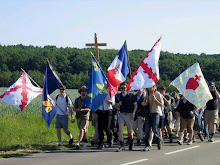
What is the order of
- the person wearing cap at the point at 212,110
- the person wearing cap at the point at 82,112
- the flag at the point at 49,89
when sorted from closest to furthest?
the flag at the point at 49,89, the person wearing cap at the point at 82,112, the person wearing cap at the point at 212,110

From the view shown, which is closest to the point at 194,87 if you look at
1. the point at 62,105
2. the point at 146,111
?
the point at 146,111

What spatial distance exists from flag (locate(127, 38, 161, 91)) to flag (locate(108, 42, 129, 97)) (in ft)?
2.28

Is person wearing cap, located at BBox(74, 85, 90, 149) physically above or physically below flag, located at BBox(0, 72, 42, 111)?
below

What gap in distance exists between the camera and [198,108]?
14883 mm

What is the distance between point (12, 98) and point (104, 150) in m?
3.68

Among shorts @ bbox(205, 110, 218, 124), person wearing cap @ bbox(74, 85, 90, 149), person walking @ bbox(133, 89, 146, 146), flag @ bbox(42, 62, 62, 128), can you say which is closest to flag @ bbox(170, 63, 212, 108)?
shorts @ bbox(205, 110, 218, 124)

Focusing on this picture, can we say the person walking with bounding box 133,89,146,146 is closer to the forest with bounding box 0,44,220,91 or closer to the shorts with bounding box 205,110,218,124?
the shorts with bounding box 205,110,218,124

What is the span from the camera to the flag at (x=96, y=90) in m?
13.1

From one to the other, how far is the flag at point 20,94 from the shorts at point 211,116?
544cm

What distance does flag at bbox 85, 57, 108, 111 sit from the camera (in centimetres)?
1310

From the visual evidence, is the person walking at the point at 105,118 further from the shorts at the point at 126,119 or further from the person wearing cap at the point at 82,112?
the person wearing cap at the point at 82,112

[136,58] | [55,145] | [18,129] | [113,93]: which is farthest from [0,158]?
[136,58]

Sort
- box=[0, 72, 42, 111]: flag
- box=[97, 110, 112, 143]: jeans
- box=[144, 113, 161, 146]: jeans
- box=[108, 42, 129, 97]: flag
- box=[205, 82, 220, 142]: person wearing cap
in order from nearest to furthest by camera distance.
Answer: box=[144, 113, 161, 146]: jeans, box=[97, 110, 112, 143]: jeans, box=[108, 42, 129, 97]: flag, box=[0, 72, 42, 111]: flag, box=[205, 82, 220, 142]: person wearing cap

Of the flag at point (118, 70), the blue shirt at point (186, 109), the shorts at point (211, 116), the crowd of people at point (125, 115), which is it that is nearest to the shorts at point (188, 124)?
the crowd of people at point (125, 115)
